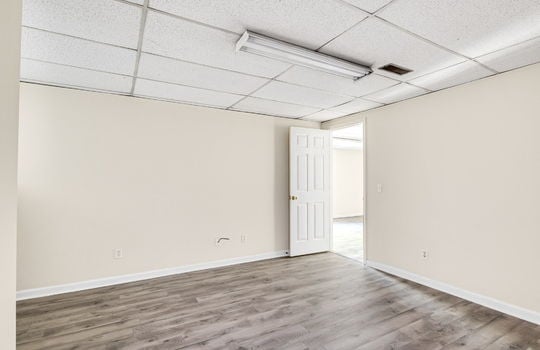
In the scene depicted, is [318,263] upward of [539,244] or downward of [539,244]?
downward

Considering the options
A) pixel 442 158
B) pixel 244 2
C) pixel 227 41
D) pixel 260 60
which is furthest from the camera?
pixel 442 158

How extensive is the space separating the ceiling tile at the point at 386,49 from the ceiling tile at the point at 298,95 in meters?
0.81

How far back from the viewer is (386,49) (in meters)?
2.18

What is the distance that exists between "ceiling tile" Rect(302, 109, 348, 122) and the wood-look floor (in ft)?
8.10

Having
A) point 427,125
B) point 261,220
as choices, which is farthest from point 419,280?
point 261,220

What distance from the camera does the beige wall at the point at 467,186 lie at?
2494mm

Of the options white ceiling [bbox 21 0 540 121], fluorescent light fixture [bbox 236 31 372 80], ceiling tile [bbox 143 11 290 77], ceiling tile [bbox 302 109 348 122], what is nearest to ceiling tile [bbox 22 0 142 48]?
white ceiling [bbox 21 0 540 121]

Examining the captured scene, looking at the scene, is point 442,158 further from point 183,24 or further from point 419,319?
point 183,24

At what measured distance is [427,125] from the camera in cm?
330

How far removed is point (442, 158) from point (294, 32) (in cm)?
236

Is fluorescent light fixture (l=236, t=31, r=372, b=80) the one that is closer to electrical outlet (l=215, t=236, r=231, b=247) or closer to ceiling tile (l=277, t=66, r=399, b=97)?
ceiling tile (l=277, t=66, r=399, b=97)

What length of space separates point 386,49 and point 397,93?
1269 mm

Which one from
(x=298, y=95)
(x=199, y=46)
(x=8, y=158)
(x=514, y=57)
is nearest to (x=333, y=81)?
(x=298, y=95)

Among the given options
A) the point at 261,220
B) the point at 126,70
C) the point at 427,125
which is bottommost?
the point at 261,220
